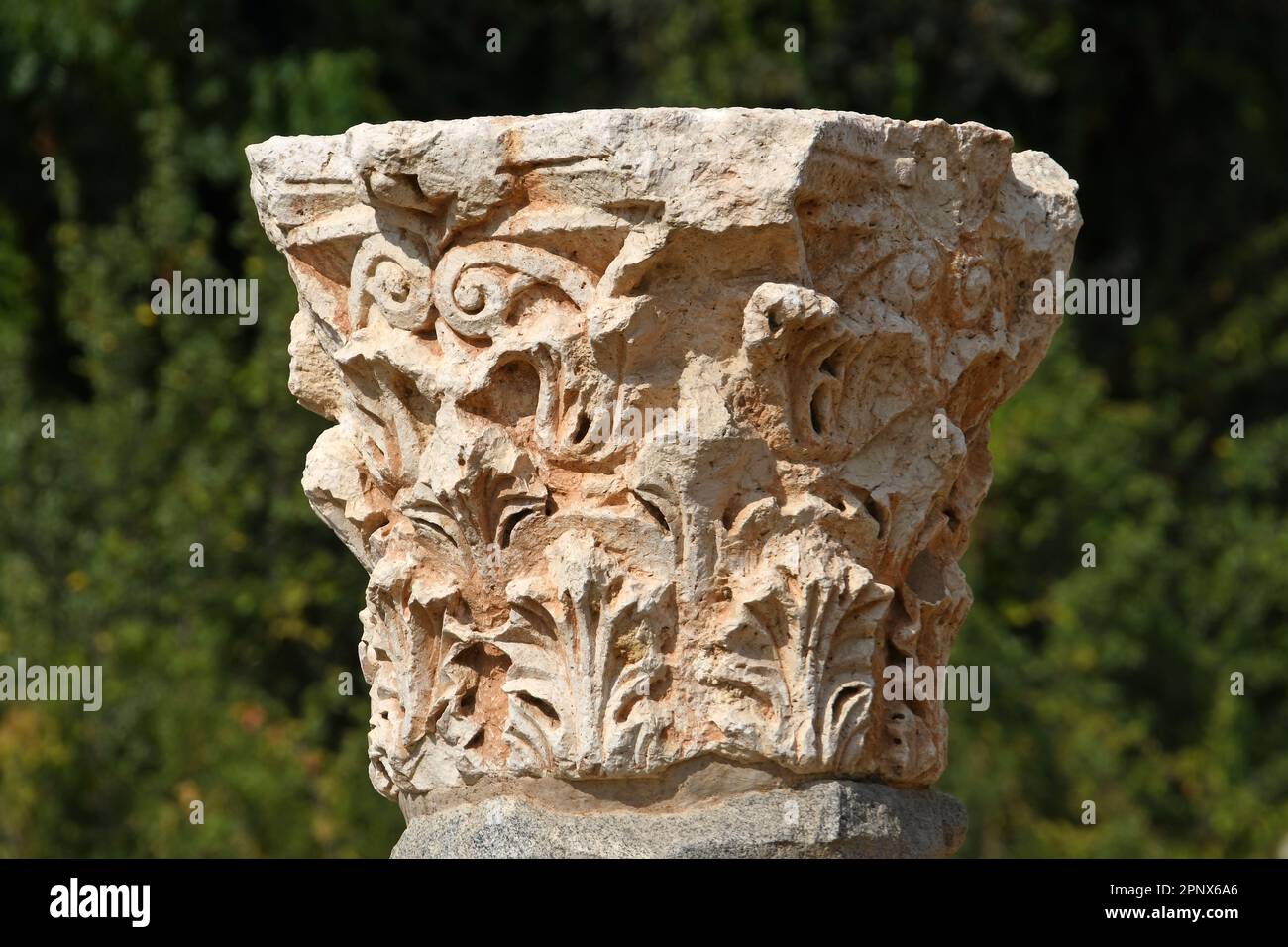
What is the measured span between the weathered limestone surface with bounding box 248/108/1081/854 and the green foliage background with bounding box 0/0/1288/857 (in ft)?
17.8

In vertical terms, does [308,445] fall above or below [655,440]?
above

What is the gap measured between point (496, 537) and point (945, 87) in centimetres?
795

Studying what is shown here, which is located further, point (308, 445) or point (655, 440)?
point (308, 445)

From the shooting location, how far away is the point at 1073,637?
36.2 feet

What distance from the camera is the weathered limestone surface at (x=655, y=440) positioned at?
452 centimetres

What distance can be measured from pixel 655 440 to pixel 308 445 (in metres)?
6.49

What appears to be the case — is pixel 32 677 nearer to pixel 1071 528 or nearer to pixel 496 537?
pixel 1071 528

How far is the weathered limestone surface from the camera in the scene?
4.52 metres

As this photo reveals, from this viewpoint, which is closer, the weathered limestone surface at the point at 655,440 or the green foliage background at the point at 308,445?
the weathered limestone surface at the point at 655,440

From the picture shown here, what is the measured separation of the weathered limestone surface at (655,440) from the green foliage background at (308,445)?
5416mm

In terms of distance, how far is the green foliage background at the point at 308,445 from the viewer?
1027 cm

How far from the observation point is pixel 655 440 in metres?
4.57
